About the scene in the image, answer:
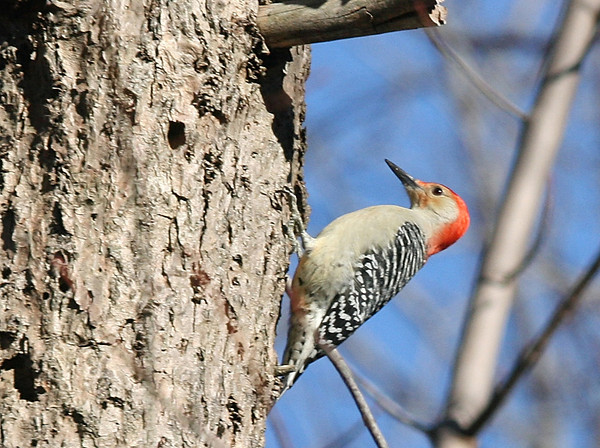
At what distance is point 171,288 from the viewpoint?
2.85 meters

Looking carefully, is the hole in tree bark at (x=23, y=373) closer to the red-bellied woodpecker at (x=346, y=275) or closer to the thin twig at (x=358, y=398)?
the thin twig at (x=358, y=398)

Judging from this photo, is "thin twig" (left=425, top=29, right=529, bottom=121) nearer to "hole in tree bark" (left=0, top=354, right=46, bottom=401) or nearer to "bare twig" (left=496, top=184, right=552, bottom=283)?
"bare twig" (left=496, top=184, right=552, bottom=283)

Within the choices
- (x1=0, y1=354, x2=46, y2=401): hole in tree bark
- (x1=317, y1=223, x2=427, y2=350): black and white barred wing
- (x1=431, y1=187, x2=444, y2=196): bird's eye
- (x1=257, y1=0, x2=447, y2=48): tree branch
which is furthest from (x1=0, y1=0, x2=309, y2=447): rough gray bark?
(x1=431, y1=187, x2=444, y2=196): bird's eye

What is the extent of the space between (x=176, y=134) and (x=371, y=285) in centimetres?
217

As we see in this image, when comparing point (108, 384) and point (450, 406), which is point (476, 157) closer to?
point (450, 406)

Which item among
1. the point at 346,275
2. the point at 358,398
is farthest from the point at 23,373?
the point at 346,275

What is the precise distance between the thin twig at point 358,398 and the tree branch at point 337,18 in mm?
1238

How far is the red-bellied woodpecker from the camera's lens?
459 cm

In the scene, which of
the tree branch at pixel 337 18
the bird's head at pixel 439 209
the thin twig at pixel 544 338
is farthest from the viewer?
the bird's head at pixel 439 209

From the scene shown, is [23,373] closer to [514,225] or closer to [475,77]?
[514,225]

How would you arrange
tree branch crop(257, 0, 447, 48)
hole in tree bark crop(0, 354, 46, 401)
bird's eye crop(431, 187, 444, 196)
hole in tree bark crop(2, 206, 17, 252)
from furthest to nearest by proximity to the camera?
1. bird's eye crop(431, 187, 444, 196)
2. tree branch crop(257, 0, 447, 48)
3. hole in tree bark crop(2, 206, 17, 252)
4. hole in tree bark crop(0, 354, 46, 401)

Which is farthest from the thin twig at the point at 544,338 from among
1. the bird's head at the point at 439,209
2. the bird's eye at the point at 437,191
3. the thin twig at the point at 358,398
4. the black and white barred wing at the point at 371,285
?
the bird's eye at the point at 437,191

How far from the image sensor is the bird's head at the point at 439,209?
591 cm

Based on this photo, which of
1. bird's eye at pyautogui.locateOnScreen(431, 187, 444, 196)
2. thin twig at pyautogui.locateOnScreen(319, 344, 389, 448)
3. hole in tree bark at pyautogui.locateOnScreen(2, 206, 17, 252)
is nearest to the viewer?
hole in tree bark at pyautogui.locateOnScreen(2, 206, 17, 252)
